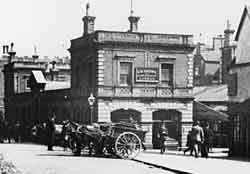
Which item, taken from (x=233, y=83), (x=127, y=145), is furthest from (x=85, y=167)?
(x=233, y=83)

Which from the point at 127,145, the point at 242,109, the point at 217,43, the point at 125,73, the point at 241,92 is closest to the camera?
the point at 127,145

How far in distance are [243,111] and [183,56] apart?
1313cm

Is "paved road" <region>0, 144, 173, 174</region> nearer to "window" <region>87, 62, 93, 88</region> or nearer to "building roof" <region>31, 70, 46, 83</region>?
"window" <region>87, 62, 93, 88</region>

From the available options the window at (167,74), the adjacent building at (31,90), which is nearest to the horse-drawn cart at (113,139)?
the window at (167,74)

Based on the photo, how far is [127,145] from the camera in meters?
22.9

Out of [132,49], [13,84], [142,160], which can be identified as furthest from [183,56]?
[13,84]

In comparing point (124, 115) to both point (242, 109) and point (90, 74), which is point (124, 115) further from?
point (242, 109)

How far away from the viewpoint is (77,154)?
967 inches

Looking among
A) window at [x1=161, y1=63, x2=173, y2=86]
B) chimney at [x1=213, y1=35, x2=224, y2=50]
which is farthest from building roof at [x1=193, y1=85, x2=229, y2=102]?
chimney at [x1=213, y1=35, x2=224, y2=50]

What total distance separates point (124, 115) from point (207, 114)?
239 inches

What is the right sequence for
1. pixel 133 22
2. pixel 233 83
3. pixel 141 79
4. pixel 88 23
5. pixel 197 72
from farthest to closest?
1. pixel 197 72
2. pixel 88 23
3. pixel 133 22
4. pixel 141 79
5. pixel 233 83

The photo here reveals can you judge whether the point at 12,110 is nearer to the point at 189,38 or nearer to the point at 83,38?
the point at 83,38

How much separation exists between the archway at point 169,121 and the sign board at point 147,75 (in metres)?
2.05

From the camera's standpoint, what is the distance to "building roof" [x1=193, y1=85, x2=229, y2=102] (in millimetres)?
44875
